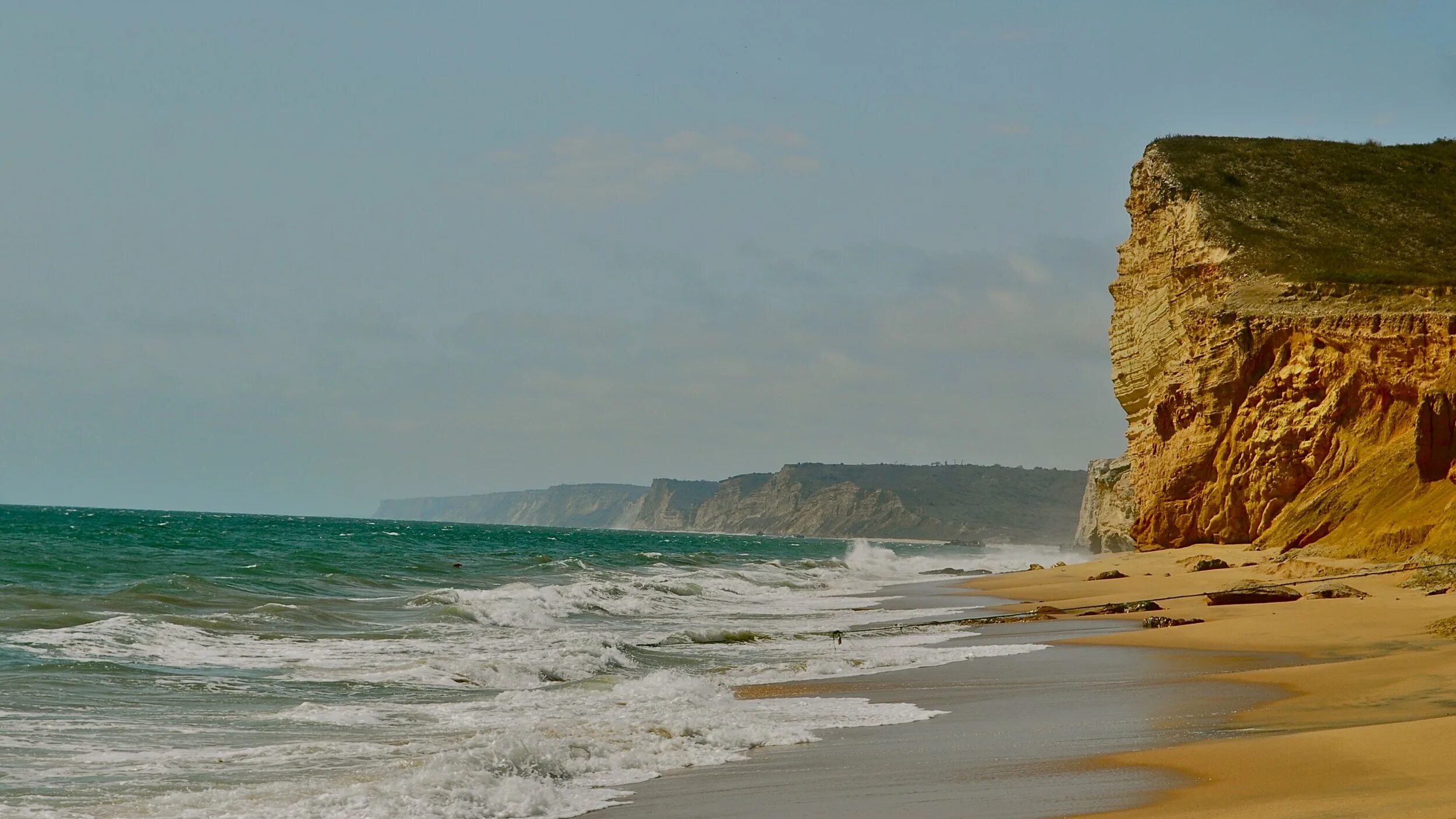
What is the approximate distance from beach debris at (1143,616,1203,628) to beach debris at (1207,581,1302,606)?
1.40m

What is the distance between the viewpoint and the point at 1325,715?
8.49 metres

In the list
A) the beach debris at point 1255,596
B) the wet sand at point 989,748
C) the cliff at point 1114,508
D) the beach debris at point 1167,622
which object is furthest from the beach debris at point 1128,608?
the cliff at point 1114,508

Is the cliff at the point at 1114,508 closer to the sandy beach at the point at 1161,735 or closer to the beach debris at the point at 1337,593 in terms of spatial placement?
the beach debris at the point at 1337,593

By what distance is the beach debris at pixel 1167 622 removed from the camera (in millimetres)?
16344

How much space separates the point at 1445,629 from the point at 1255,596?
5.76 m

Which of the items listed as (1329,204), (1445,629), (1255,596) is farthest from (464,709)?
(1329,204)

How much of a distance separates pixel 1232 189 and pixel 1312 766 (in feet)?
97.9

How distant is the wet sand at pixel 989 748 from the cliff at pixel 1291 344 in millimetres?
10418

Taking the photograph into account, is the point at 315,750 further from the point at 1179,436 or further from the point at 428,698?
the point at 1179,436

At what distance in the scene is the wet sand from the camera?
6801 mm

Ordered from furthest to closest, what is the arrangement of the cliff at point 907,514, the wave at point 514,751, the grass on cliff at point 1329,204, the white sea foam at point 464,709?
the cliff at point 907,514 → the grass on cliff at point 1329,204 → the white sea foam at point 464,709 → the wave at point 514,751

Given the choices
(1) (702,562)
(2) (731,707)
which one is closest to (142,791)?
(2) (731,707)

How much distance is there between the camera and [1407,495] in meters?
21.5

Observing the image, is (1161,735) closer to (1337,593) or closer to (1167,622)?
(1167,622)
